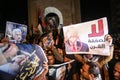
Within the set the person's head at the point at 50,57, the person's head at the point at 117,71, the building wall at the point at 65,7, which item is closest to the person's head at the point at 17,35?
the building wall at the point at 65,7

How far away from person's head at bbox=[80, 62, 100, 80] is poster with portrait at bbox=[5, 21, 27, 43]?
53 cm

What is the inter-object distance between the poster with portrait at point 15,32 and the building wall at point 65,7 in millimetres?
109

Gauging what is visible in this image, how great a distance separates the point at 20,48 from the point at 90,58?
517 millimetres

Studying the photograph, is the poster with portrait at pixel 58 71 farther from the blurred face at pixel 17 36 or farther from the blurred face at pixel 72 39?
the blurred face at pixel 17 36

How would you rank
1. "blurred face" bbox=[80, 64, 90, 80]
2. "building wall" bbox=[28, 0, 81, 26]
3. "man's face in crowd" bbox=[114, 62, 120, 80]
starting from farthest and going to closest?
"building wall" bbox=[28, 0, 81, 26] → "blurred face" bbox=[80, 64, 90, 80] → "man's face in crowd" bbox=[114, 62, 120, 80]

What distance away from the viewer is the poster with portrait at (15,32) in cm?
163

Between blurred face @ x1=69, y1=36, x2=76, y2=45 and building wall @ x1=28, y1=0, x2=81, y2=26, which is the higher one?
building wall @ x1=28, y1=0, x2=81, y2=26

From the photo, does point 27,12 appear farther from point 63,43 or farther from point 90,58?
point 90,58

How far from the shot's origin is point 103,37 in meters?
1.49

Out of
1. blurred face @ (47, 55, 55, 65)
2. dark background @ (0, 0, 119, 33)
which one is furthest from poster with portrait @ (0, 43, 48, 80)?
dark background @ (0, 0, 119, 33)

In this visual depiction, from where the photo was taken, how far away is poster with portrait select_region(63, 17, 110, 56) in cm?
149

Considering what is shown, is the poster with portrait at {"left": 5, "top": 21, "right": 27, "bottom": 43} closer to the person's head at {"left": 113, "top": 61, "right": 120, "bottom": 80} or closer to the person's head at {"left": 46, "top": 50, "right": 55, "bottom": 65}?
the person's head at {"left": 46, "top": 50, "right": 55, "bottom": 65}

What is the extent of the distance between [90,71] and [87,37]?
25 cm

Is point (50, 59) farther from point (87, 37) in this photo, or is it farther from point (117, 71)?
point (117, 71)
